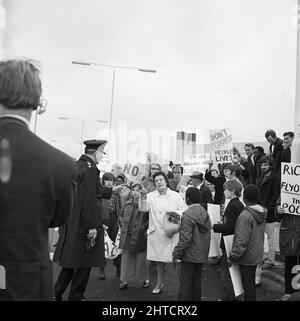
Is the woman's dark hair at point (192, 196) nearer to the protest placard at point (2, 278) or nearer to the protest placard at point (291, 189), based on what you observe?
the protest placard at point (291, 189)

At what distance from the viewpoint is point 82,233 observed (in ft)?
17.2

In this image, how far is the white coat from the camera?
673 centimetres

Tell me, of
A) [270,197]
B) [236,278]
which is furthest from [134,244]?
[270,197]

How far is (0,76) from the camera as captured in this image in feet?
6.64

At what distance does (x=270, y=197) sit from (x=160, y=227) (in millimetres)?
2535

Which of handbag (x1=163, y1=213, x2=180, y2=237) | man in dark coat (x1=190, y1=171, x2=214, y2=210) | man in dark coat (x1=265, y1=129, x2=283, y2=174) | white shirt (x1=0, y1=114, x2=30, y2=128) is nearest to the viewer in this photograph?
white shirt (x1=0, y1=114, x2=30, y2=128)

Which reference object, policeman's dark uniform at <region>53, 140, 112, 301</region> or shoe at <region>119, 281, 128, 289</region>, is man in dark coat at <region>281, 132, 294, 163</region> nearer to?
shoe at <region>119, 281, 128, 289</region>

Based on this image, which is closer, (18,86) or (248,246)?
(18,86)

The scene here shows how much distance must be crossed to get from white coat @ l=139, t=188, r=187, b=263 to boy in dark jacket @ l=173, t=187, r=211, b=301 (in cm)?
121

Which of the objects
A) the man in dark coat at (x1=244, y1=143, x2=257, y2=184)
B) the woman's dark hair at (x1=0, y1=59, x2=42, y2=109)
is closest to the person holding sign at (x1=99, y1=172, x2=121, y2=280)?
the man in dark coat at (x1=244, y1=143, x2=257, y2=184)

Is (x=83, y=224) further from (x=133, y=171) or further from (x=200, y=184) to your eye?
(x=133, y=171)

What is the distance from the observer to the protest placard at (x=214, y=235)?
623cm
